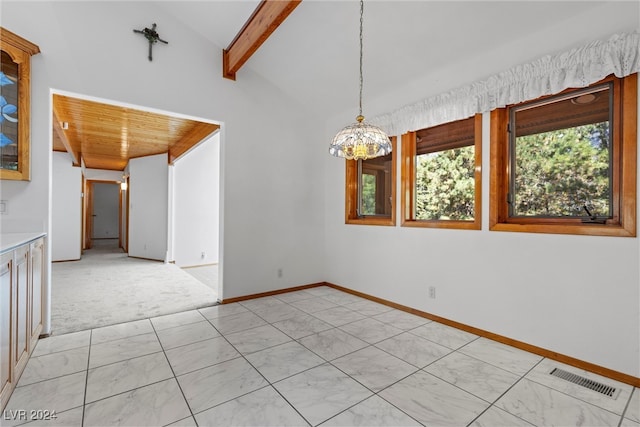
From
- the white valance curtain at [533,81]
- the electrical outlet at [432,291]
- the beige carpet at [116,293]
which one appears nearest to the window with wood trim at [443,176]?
the white valance curtain at [533,81]

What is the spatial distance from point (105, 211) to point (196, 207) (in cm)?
747

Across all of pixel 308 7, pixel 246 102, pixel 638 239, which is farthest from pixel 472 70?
pixel 246 102

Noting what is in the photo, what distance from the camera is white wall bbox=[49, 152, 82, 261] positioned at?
21.9 feet

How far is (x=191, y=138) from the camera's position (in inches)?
211

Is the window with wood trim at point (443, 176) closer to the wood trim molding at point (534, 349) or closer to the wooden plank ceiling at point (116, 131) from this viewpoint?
the wood trim molding at point (534, 349)

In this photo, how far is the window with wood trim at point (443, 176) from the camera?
2.94 m

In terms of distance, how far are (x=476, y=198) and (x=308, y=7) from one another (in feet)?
8.00

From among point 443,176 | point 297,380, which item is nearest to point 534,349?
point 443,176

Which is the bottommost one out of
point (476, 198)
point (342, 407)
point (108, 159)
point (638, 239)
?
point (342, 407)

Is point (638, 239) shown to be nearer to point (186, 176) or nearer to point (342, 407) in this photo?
point (342, 407)

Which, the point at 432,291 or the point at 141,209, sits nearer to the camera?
the point at 432,291

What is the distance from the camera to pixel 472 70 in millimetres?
2865

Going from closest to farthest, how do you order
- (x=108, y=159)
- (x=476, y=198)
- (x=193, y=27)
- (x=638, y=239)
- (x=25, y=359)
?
(x=638, y=239), (x=25, y=359), (x=476, y=198), (x=193, y=27), (x=108, y=159)

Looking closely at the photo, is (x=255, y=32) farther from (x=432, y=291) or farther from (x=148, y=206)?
(x=148, y=206)
